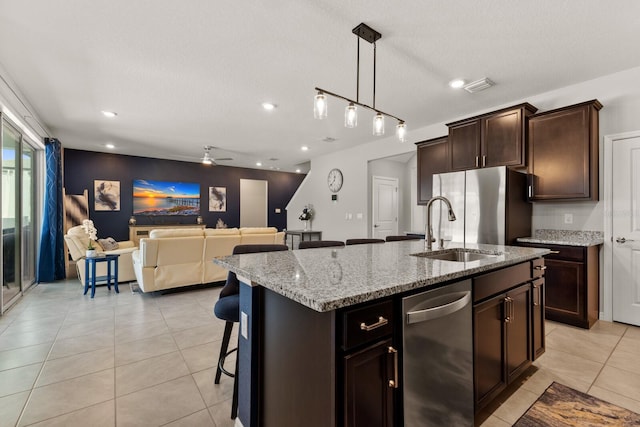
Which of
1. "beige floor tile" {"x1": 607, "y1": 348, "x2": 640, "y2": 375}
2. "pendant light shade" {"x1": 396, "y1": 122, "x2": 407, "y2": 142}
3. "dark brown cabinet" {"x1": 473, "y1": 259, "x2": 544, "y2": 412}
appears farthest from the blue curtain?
"beige floor tile" {"x1": 607, "y1": 348, "x2": 640, "y2": 375}

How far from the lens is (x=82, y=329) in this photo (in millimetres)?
2969

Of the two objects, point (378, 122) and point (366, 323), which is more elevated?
point (378, 122)

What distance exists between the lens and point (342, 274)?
1313 mm

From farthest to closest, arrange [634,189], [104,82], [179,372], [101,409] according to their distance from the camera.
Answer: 1. [104,82]
2. [634,189]
3. [179,372]
4. [101,409]

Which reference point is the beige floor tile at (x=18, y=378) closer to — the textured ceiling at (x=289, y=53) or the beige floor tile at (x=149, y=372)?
A: the beige floor tile at (x=149, y=372)

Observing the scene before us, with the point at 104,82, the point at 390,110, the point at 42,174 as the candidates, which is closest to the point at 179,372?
the point at 104,82

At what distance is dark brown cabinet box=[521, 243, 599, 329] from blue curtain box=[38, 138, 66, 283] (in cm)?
710

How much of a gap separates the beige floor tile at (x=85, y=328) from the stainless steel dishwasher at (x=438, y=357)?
121 inches

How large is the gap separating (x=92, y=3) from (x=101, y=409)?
266 cm

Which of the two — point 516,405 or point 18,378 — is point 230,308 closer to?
point 18,378

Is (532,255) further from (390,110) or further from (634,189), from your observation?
(390,110)

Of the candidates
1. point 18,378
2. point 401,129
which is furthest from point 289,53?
point 18,378

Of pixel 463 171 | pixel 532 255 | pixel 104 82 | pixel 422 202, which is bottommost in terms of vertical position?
pixel 532 255

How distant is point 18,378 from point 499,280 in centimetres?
326
